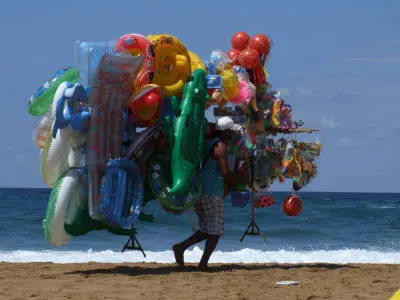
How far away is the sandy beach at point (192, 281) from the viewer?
7484 mm

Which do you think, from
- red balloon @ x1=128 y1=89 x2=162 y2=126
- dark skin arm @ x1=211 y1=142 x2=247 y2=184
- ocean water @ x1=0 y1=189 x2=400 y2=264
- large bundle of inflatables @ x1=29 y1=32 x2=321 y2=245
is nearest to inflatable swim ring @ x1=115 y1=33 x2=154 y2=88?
large bundle of inflatables @ x1=29 y1=32 x2=321 y2=245

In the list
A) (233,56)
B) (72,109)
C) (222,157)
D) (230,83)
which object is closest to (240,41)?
(233,56)

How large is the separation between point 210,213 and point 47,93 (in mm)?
2262

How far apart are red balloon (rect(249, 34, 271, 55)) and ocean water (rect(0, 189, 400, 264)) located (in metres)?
4.25

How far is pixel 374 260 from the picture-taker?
47.5 feet

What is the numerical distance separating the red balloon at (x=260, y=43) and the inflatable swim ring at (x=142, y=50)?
1684mm

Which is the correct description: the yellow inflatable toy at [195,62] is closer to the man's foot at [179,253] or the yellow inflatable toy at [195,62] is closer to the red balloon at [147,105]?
the red balloon at [147,105]

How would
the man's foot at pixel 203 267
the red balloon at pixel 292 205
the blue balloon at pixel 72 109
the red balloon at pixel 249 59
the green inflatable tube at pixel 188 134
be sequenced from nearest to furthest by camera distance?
the blue balloon at pixel 72 109 < the green inflatable tube at pixel 188 134 < the man's foot at pixel 203 267 < the red balloon at pixel 249 59 < the red balloon at pixel 292 205

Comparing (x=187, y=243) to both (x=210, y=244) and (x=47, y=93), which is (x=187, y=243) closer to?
(x=210, y=244)

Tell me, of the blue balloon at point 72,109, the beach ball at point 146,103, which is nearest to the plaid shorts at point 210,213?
the beach ball at point 146,103

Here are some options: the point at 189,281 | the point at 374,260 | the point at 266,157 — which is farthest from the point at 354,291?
the point at 374,260

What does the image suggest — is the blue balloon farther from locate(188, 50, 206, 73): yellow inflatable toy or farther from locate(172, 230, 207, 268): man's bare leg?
locate(172, 230, 207, 268): man's bare leg

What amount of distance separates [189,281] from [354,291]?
1.73 meters

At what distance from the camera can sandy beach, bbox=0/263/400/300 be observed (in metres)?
7.48
